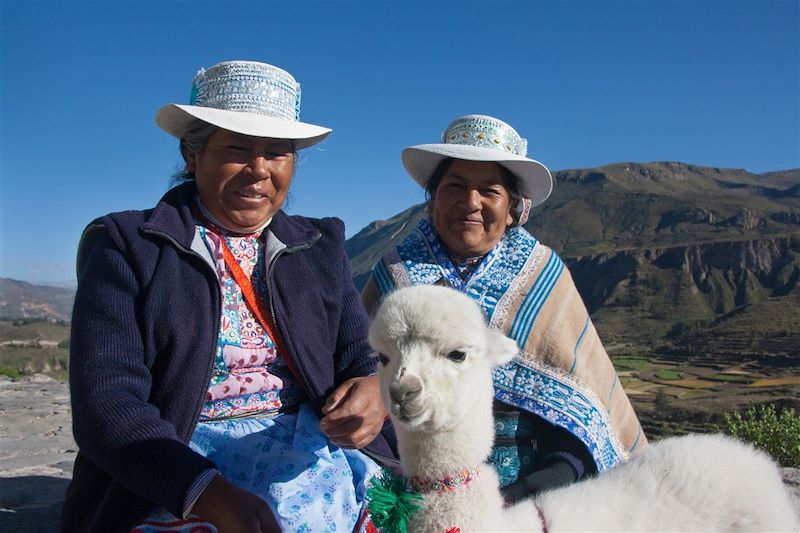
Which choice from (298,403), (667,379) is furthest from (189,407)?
(667,379)

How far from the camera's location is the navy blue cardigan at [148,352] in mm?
1796

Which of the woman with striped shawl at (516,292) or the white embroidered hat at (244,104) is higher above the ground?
the white embroidered hat at (244,104)

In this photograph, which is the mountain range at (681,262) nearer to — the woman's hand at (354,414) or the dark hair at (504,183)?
the dark hair at (504,183)

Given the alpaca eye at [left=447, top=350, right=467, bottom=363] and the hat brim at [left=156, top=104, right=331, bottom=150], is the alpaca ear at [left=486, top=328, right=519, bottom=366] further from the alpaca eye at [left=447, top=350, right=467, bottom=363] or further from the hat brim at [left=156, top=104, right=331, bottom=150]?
the hat brim at [left=156, top=104, right=331, bottom=150]

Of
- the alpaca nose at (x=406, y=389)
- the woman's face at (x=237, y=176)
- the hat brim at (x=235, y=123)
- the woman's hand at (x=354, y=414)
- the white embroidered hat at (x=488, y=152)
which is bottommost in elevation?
the woman's hand at (x=354, y=414)

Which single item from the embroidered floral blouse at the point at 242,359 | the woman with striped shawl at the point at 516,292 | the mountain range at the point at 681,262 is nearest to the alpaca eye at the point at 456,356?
the embroidered floral blouse at the point at 242,359

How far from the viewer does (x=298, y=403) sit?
2375mm

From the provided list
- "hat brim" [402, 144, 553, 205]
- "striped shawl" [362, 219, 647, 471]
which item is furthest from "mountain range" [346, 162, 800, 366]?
"hat brim" [402, 144, 553, 205]

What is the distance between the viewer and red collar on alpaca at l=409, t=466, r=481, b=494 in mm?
1836

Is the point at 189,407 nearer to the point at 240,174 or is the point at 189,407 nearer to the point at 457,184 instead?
the point at 240,174

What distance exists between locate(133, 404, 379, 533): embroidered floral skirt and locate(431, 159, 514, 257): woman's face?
1.39m

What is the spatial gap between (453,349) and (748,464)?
1.21m

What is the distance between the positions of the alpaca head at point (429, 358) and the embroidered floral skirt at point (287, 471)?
477mm

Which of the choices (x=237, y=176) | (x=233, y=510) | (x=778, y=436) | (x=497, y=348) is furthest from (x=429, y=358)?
(x=778, y=436)
